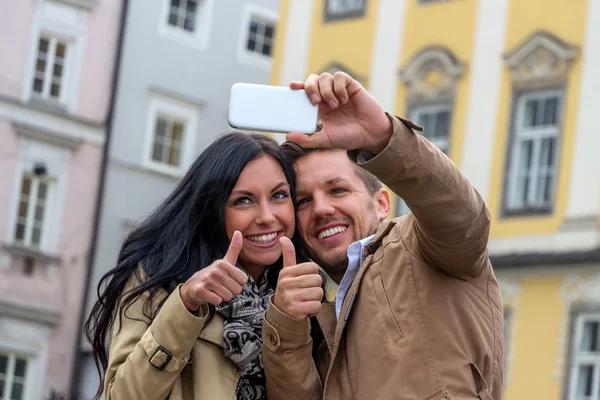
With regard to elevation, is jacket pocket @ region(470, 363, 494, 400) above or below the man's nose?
below

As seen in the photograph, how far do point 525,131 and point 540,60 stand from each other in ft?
3.11

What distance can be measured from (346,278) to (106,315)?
0.96m

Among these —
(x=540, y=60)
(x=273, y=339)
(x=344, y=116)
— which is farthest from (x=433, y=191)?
(x=540, y=60)

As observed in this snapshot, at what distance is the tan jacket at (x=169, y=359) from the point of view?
534cm

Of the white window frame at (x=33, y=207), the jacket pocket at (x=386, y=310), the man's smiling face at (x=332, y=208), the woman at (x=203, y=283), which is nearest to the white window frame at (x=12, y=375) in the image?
the white window frame at (x=33, y=207)

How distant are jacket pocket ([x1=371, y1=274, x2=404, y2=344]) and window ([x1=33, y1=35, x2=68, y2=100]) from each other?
2395 centimetres

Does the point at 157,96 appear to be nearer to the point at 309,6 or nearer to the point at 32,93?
the point at 32,93

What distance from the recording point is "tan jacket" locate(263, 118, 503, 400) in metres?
4.82

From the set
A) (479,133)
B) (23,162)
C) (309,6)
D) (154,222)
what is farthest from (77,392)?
(154,222)

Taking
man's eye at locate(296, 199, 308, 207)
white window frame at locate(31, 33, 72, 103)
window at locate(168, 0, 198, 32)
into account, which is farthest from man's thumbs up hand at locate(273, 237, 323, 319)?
window at locate(168, 0, 198, 32)

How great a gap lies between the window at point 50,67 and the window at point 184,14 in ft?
8.00

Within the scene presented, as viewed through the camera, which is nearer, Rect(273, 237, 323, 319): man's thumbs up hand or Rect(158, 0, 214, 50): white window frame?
Rect(273, 237, 323, 319): man's thumbs up hand

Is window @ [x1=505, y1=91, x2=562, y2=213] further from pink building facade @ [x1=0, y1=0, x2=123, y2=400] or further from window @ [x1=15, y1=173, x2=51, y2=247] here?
window @ [x1=15, y1=173, x2=51, y2=247]

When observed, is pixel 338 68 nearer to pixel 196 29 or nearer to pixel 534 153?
pixel 534 153
